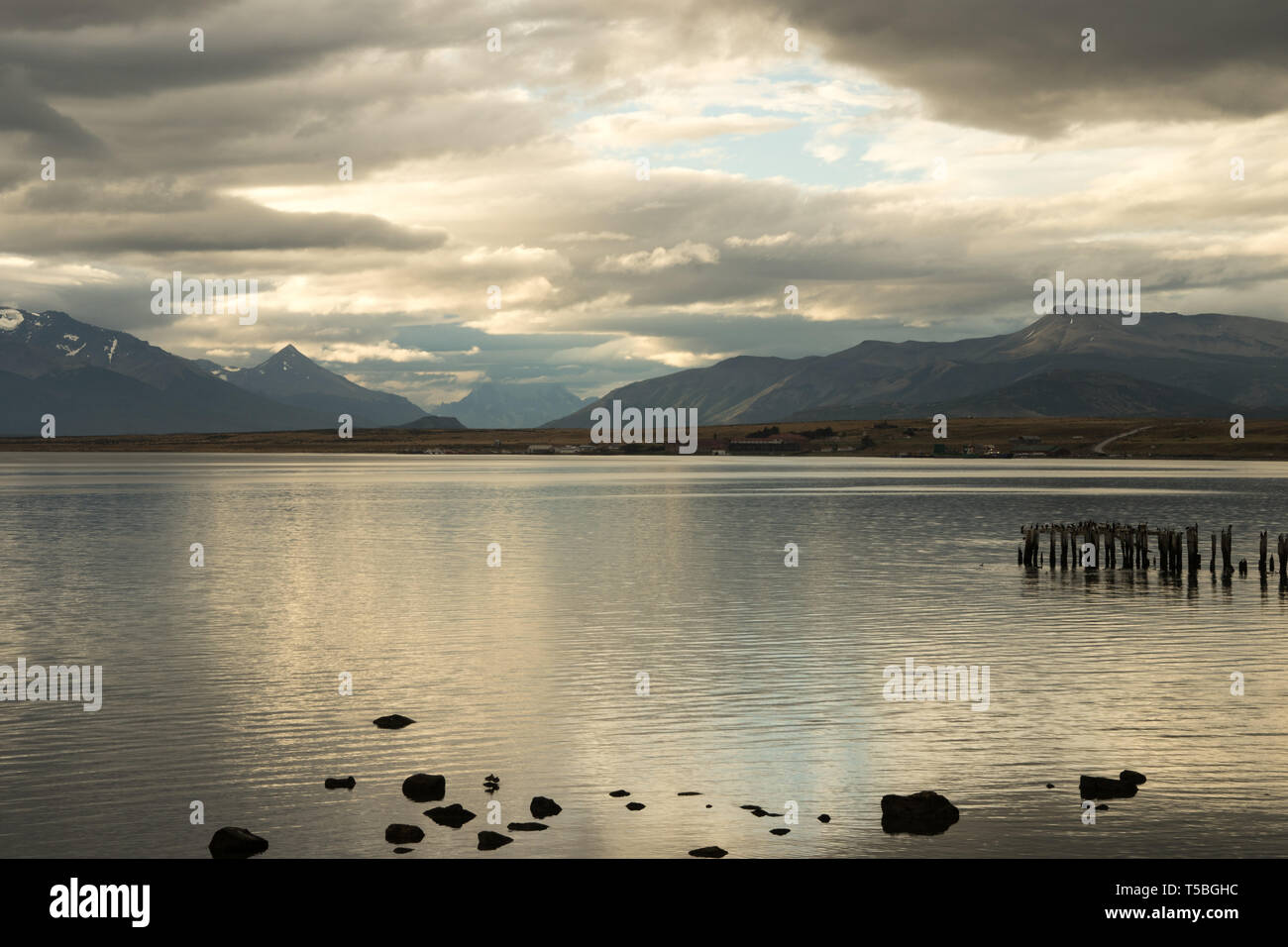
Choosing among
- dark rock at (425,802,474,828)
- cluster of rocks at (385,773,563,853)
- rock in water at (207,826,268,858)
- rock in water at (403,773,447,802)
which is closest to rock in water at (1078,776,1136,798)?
cluster of rocks at (385,773,563,853)

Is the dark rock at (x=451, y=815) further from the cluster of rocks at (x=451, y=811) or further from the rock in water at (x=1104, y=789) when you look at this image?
the rock in water at (x=1104, y=789)

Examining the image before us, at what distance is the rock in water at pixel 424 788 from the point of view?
2397cm

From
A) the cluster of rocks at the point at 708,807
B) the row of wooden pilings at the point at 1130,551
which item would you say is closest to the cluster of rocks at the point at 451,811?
the cluster of rocks at the point at 708,807

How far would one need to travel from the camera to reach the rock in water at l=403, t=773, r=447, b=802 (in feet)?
78.6

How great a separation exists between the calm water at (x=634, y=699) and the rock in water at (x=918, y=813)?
0.97ft

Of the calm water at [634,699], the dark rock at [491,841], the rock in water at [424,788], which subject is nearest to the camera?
the dark rock at [491,841]

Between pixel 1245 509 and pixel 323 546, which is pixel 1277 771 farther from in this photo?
pixel 1245 509

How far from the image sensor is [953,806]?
2284 cm

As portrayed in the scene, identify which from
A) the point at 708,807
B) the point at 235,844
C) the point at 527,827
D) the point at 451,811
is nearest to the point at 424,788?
the point at 451,811

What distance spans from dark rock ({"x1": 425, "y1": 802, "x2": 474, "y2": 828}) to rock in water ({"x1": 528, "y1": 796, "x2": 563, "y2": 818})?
124cm

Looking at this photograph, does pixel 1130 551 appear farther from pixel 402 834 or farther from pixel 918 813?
pixel 402 834

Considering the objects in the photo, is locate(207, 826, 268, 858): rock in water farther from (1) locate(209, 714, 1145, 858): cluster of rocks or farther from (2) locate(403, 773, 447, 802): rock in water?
(2) locate(403, 773, 447, 802): rock in water
